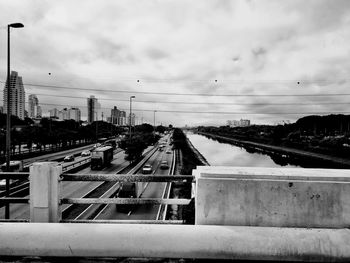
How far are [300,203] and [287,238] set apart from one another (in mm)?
553

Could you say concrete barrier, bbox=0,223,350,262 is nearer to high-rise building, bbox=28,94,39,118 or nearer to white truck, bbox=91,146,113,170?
white truck, bbox=91,146,113,170

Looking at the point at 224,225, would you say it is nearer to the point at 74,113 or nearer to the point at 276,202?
the point at 276,202

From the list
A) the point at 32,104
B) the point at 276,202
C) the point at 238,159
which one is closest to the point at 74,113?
the point at 32,104

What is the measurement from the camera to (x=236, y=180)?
337 cm

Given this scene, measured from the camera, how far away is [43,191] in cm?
356

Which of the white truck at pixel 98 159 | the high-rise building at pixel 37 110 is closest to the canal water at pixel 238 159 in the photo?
the white truck at pixel 98 159

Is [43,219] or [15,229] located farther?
[43,219]

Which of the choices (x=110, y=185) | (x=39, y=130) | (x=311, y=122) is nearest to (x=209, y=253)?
(x=110, y=185)

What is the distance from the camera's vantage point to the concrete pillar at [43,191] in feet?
11.6

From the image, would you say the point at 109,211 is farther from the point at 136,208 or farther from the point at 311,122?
the point at 311,122

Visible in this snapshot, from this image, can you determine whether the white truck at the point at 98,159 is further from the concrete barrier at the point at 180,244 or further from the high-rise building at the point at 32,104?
the high-rise building at the point at 32,104

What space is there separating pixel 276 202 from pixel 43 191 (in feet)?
10.8

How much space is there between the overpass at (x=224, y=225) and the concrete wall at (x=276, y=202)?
12 millimetres

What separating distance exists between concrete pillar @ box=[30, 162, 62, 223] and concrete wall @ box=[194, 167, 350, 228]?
6.99 ft
